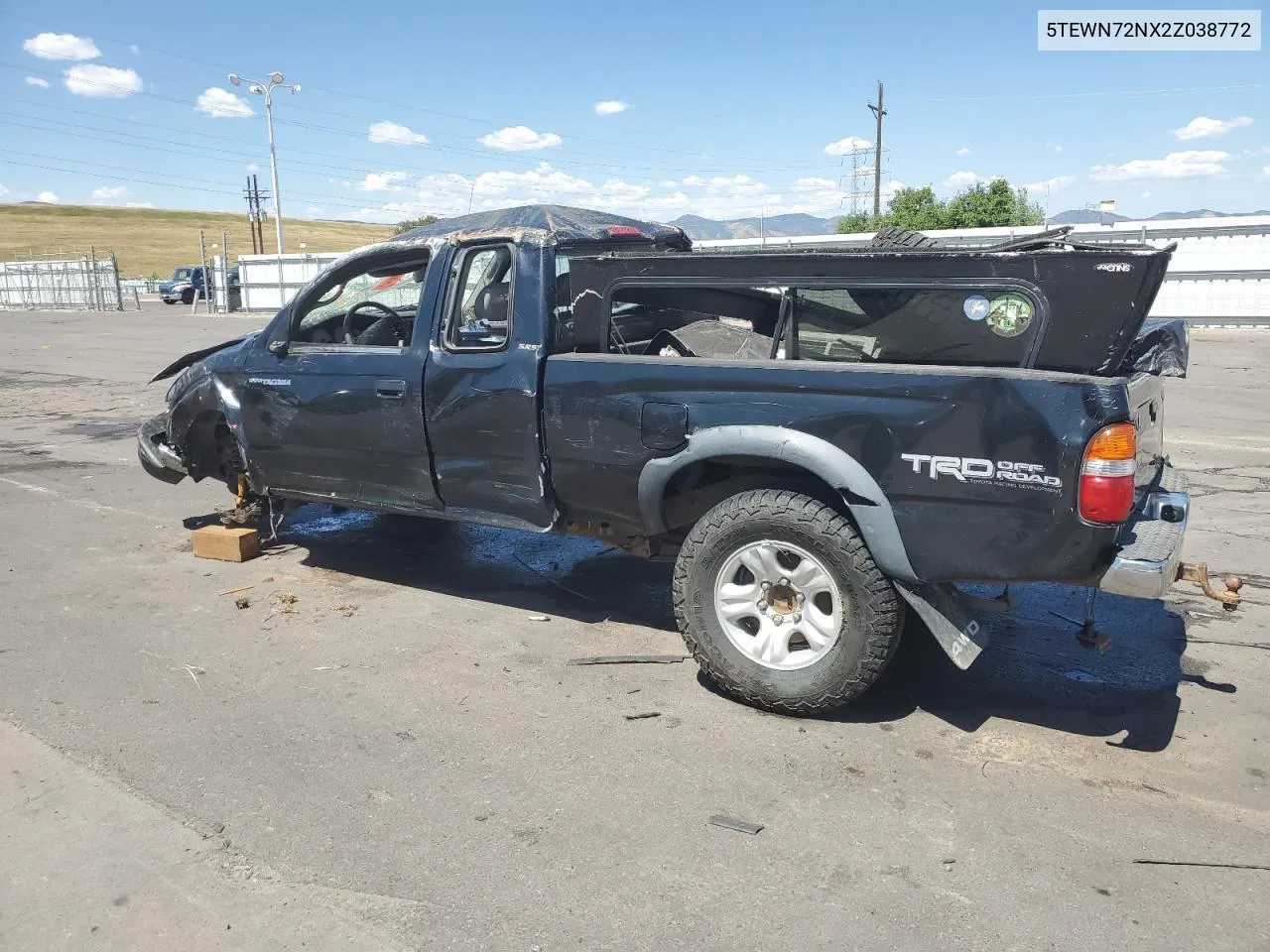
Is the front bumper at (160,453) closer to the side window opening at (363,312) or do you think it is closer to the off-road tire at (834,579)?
the side window opening at (363,312)

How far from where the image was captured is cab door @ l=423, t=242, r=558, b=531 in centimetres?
484

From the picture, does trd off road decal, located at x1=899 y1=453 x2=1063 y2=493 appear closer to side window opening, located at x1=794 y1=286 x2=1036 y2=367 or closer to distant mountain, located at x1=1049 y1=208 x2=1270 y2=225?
side window opening, located at x1=794 y1=286 x2=1036 y2=367

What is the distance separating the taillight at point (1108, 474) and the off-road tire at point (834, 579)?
0.81 metres

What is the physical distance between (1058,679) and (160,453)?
18.8 feet

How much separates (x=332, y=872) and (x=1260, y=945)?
2635 mm

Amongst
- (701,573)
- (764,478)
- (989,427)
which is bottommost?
(701,573)

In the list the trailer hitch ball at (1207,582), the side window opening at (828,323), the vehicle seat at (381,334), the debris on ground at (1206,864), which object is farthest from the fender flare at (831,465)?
the vehicle seat at (381,334)

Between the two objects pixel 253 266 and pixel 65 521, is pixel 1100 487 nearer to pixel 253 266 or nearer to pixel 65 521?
pixel 65 521

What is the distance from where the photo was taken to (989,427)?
142 inches

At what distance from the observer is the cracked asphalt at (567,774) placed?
288cm

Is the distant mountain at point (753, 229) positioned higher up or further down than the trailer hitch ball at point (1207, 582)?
higher up

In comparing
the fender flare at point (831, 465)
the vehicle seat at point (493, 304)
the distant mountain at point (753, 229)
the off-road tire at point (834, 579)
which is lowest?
the off-road tire at point (834, 579)

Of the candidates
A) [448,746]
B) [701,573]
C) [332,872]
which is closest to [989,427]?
[701,573]

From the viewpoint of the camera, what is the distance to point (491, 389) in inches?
193
